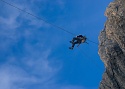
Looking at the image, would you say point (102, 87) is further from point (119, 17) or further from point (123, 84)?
point (119, 17)

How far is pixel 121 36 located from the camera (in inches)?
2007

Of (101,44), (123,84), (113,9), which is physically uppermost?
(101,44)

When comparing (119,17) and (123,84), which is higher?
(119,17)

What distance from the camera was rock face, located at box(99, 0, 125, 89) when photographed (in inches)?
1977

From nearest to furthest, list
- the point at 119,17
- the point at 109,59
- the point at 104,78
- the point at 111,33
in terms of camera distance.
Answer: the point at 119,17 < the point at 111,33 < the point at 109,59 < the point at 104,78

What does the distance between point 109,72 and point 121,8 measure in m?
15.7

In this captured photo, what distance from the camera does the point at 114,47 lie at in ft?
186

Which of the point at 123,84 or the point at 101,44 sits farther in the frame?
the point at 101,44

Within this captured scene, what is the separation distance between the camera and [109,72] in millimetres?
59688

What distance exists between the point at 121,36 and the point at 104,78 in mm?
14226

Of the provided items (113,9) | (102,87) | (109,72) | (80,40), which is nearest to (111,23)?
(113,9)

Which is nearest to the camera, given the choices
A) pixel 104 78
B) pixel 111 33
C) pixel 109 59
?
pixel 111 33

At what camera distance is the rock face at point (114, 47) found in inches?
1977

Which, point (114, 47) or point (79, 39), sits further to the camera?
point (114, 47)
